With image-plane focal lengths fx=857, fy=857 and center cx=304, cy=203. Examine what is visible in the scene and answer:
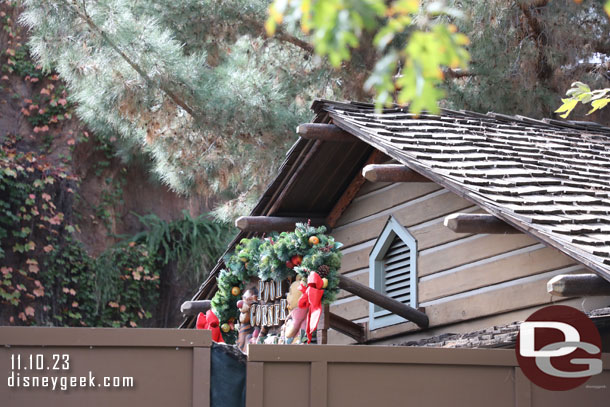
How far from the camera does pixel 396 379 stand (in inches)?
198

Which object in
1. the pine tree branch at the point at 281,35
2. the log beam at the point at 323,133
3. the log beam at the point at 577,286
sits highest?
the pine tree branch at the point at 281,35

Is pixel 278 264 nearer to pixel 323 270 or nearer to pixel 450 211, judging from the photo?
pixel 323 270

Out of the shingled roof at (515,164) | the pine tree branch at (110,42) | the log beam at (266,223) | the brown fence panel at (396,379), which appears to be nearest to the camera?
the brown fence panel at (396,379)

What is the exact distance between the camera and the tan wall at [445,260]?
653cm

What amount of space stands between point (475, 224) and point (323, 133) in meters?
2.21

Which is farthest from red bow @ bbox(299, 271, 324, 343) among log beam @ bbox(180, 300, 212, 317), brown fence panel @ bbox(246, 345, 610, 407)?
log beam @ bbox(180, 300, 212, 317)

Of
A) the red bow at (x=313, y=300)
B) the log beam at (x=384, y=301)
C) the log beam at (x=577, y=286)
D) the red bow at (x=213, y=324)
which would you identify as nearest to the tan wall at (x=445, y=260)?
the log beam at (x=384, y=301)

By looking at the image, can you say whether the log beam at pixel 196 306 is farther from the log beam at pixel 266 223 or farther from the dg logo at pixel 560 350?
the dg logo at pixel 560 350

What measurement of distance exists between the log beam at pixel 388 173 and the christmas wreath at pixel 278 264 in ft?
2.10

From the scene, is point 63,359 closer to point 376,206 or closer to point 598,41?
point 376,206

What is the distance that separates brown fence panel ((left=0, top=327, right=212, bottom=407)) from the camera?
183 inches

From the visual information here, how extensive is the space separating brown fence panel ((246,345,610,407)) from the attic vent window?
247cm

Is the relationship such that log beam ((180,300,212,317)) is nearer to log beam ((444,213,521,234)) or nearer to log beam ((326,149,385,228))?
log beam ((326,149,385,228))

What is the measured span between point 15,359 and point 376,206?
14.6ft
